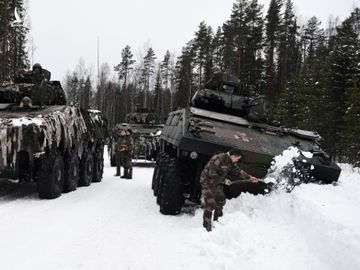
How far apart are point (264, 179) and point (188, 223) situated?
143cm

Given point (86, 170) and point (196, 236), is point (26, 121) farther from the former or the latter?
point (196, 236)

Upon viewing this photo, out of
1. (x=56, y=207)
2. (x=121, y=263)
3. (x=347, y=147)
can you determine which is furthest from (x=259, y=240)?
(x=347, y=147)

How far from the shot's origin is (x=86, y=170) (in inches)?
541

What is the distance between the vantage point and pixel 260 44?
4366 centimetres

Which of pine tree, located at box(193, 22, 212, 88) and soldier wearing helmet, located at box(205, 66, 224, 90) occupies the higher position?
pine tree, located at box(193, 22, 212, 88)

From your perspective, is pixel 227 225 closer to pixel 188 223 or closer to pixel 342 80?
pixel 188 223

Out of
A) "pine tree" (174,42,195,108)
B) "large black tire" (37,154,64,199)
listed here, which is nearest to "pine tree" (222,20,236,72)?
"pine tree" (174,42,195,108)

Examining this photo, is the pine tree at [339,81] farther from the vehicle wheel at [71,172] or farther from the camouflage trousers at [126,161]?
the vehicle wheel at [71,172]

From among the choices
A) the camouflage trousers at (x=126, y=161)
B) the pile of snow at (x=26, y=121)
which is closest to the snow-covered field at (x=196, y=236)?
the pile of snow at (x=26, y=121)

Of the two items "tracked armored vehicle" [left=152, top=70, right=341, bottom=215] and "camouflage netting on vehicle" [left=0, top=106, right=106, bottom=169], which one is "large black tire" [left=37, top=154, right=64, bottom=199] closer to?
"camouflage netting on vehicle" [left=0, top=106, right=106, bottom=169]

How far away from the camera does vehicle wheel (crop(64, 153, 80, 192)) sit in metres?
11.7

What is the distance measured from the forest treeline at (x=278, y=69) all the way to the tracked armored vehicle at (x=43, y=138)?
14.2 feet

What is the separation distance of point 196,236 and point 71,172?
592cm

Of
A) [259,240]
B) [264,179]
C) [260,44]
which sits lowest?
[259,240]
